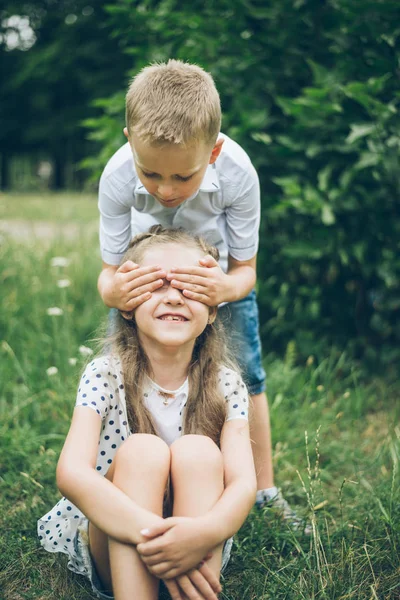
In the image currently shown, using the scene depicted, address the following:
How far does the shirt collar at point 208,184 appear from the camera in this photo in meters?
2.20

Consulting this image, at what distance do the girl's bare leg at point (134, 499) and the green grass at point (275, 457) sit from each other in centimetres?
24

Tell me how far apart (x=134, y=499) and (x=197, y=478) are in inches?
6.8

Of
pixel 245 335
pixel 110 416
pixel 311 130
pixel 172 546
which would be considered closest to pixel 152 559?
pixel 172 546

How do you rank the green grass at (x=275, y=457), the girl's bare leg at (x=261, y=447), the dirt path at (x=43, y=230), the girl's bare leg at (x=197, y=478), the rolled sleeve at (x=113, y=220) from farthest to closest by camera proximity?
the dirt path at (x=43, y=230) < the girl's bare leg at (x=261, y=447) < the rolled sleeve at (x=113, y=220) < the green grass at (x=275, y=457) < the girl's bare leg at (x=197, y=478)

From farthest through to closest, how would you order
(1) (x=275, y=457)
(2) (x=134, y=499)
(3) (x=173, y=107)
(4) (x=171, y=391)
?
(1) (x=275, y=457) < (4) (x=171, y=391) < (3) (x=173, y=107) < (2) (x=134, y=499)

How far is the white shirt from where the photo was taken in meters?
2.24

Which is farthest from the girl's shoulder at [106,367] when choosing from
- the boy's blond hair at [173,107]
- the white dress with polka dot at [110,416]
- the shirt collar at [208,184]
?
the boy's blond hair at [173,107]

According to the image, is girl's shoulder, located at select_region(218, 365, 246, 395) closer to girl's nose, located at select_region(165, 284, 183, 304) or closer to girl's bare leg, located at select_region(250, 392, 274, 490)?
girl's nose, located at select_region(165, 284, 183, 304)

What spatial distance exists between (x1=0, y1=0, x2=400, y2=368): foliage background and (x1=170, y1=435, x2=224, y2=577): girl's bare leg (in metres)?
1.63

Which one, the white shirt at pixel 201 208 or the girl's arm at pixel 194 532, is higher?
the white shirt at pixel 201 208

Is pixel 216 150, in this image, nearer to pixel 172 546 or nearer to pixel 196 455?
pixel 196 455

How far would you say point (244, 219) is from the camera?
92.4 inches

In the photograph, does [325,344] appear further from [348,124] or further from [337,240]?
[348,124]

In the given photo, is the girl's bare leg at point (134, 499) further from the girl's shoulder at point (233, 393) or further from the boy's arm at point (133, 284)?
the boy's arm at point (133, 284)
